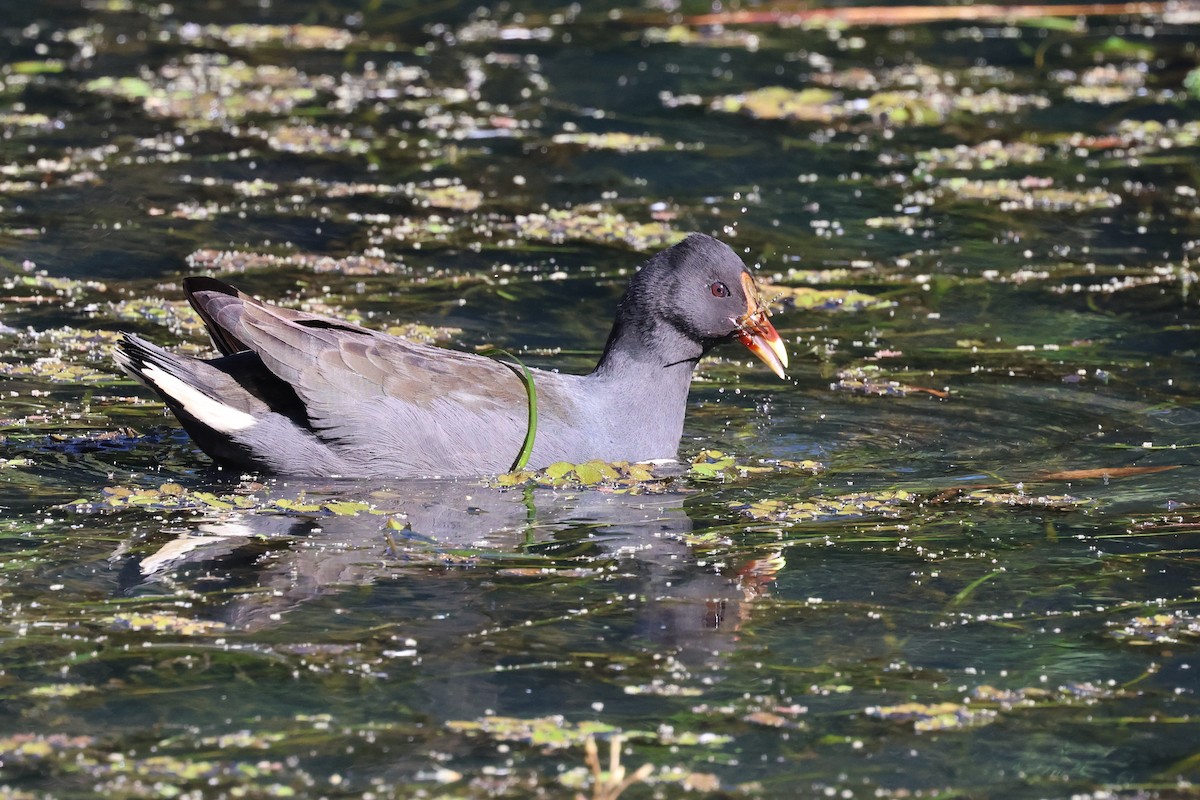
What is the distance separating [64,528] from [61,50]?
25.7ft

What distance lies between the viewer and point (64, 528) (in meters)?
5.33

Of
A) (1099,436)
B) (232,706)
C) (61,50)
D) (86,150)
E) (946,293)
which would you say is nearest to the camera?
(232,706)

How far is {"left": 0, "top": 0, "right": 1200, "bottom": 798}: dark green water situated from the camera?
405cm

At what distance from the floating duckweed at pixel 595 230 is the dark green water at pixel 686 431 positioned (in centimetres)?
4

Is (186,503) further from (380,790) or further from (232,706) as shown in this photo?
(380,790)

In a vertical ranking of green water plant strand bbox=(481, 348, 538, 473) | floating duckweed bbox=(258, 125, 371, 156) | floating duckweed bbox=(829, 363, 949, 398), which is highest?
floating duckweed bbox=(258, 125, 371, 156)

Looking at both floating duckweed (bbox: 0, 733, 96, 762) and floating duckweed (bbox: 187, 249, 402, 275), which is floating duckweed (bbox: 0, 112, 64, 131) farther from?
floating duckweed (bbox: 0, 733, 96, 762)

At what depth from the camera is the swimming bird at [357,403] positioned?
5941 mm

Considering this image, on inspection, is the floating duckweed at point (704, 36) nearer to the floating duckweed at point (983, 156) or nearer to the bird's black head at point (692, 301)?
the floating duckweed at point (983, 156)

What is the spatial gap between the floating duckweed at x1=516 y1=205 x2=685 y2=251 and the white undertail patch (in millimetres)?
3312

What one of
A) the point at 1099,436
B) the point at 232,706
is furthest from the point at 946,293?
the point at 232,706

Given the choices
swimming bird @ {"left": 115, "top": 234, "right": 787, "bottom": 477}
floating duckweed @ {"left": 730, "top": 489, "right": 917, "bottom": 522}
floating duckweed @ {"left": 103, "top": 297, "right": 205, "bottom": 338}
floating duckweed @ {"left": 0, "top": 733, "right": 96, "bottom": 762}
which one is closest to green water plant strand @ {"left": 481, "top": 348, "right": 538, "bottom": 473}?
swimming bird @ {"left": 115, "top": 234, "right": 787, "bottom": 477}

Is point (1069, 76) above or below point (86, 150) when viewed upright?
above

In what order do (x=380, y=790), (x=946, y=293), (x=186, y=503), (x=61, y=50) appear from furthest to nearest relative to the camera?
(x=61, y=50) < (x=946, y=293) < (x=186, y=503) < (x=380, y=790)
